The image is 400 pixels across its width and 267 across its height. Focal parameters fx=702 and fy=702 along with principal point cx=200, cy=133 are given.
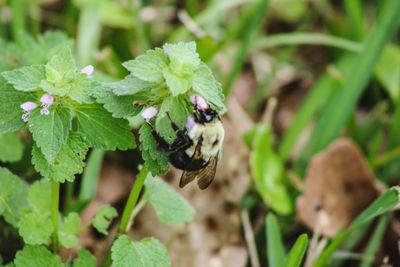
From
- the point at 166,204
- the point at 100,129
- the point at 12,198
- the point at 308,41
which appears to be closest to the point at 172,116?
the point at 100,129

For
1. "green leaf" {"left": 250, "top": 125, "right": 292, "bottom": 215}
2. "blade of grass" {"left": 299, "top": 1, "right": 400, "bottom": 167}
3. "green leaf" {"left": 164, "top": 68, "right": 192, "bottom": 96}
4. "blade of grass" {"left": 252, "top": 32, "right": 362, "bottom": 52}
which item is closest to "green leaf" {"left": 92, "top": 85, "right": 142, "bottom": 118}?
"green leaf" {"left": 164, "top": 68, "right": 192, "bottom": 96}

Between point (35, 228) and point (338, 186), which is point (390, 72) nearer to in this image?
point (338, 186)

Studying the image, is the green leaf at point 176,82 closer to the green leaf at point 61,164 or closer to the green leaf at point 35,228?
the green leaf at point 61,164

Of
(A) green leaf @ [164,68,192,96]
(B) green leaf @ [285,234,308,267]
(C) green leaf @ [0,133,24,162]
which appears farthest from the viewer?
(C) green leaf @ [0,133,24,162]

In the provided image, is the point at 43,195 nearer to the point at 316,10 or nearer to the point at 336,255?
the point at 336,255

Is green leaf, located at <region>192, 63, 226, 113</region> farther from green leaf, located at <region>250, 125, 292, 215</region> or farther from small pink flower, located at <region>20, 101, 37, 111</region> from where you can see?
green leaf, located at <region>250, 125, 292, 215</region>

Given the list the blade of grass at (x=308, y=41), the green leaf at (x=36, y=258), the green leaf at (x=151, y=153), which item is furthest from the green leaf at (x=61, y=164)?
the blade of grass at (x=308, y=41)
